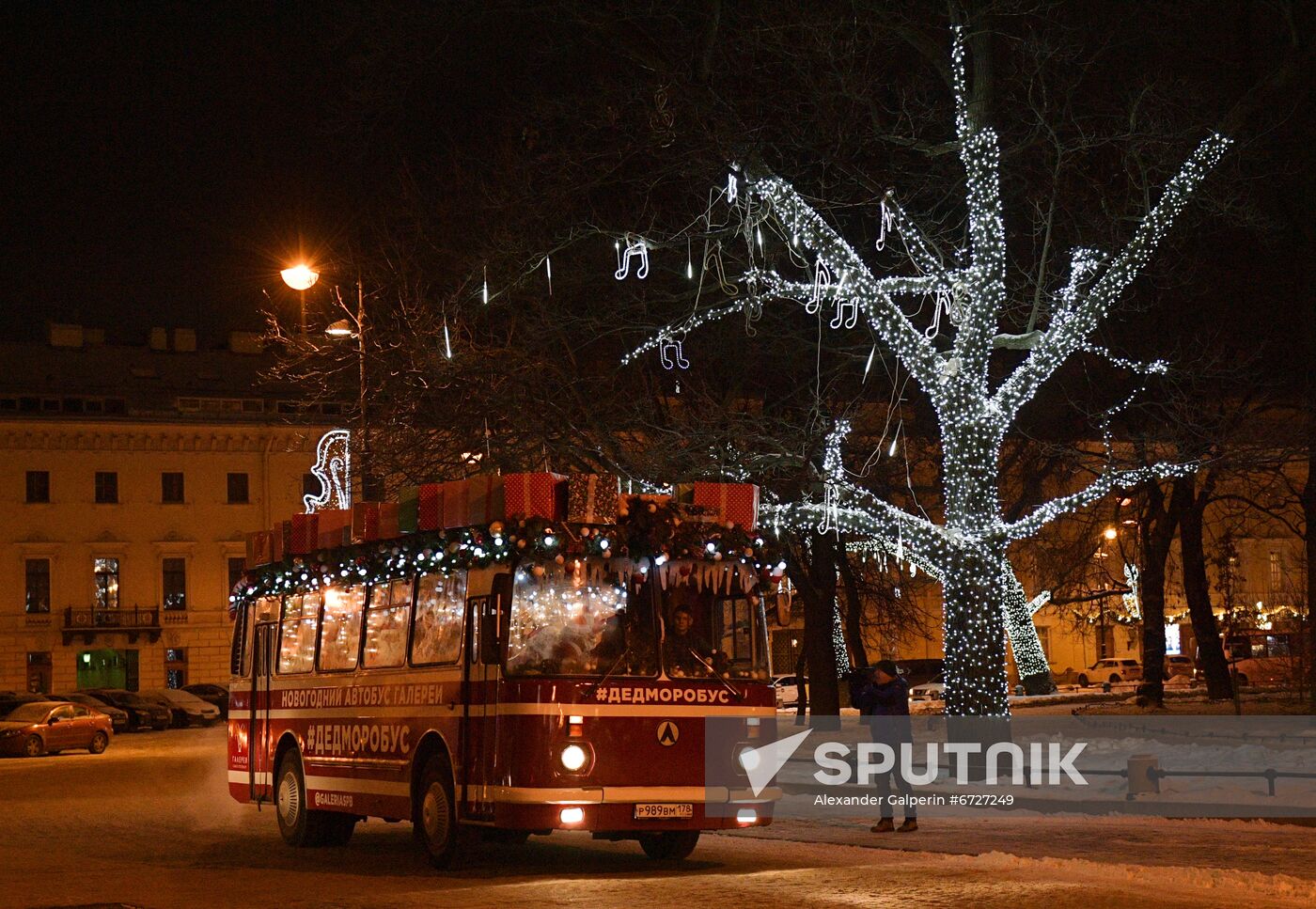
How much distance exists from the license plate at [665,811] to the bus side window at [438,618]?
7.65 ft

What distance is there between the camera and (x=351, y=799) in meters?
17.6

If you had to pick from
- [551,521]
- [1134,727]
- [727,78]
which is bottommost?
[1134,727]

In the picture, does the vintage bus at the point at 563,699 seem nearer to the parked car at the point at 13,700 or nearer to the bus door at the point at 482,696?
the bus door at the point at 482,696

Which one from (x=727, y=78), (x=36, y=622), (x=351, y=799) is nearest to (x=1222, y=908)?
(x=351, y=799)

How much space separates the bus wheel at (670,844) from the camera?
16156 mm

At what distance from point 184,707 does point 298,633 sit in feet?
144

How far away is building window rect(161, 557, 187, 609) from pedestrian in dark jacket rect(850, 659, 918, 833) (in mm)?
59239

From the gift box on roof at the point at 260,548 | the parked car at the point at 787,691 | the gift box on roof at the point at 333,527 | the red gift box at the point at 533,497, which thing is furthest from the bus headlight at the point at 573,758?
the parked car at the point at 787,691

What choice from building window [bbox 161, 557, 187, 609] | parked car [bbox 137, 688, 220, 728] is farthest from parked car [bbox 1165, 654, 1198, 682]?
building window [bbox 161, 557, 187, 609]

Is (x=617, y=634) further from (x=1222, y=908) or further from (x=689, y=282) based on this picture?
(x=689, y=282)

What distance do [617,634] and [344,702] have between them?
4.46 m

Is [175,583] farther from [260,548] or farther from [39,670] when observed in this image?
[260,548]

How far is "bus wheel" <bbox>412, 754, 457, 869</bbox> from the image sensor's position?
15.6 meters

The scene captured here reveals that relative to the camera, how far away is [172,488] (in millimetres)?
73125
